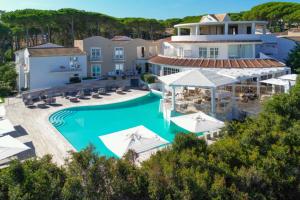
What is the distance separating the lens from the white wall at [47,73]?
3962 cm

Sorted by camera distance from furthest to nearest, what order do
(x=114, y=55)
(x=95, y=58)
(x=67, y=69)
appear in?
(x=114, y=55)
(x=95, y=58)
(x=67, y=69)

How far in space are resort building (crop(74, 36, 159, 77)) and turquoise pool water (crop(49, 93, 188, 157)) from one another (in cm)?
1348

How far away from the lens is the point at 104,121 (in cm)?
2748

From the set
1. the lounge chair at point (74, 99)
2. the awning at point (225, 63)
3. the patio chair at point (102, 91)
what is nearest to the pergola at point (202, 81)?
the awning at point (225, 63)

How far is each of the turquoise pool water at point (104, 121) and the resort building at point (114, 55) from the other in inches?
531

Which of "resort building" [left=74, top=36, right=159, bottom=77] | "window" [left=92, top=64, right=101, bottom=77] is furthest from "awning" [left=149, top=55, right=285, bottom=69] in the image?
"window" [left=92, top=64, right=101, bottom=77]

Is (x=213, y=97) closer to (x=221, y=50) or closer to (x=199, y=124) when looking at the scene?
(x=199, y=124)

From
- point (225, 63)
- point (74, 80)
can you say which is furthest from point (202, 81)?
point (74, 80)

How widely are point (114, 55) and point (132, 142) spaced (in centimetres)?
3169

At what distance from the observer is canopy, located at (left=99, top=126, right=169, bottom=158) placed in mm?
16281

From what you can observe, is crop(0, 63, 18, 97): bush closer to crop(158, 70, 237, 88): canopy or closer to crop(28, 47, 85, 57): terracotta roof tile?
crop(28, 47, 85, 57): terracotta roof tile

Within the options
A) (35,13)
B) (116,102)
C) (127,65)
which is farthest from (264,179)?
(35,13)

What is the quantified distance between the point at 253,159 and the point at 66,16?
56.4 meters

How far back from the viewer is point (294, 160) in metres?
12.7
